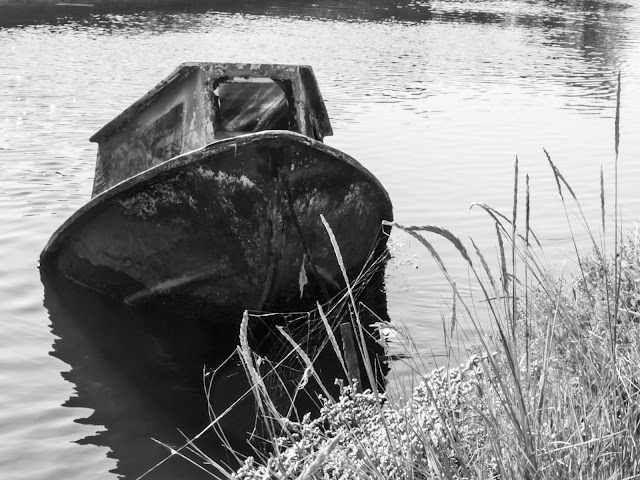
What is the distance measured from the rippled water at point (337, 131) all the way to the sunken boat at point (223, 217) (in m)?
0.49

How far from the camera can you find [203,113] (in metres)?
7.45

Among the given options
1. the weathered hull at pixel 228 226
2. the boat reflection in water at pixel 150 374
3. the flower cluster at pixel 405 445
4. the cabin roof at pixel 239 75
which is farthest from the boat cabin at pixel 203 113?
the flower cluster at pixel 405 445

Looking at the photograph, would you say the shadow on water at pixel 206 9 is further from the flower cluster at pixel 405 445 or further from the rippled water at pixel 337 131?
the flower cluster at pixel 405 445

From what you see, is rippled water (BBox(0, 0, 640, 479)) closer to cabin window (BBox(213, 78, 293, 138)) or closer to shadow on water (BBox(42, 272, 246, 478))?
shadow on water (BBox(42, 272, 246, 478))

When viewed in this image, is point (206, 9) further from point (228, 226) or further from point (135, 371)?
point (135, 371)

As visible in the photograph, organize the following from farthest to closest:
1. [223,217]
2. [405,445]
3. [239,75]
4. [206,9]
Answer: [206,9]
[239,75]
[223,217]
[405,445]

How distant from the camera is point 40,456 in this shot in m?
4.93

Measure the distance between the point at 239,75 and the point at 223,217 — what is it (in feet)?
4.81

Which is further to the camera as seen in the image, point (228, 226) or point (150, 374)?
point (228, 226)

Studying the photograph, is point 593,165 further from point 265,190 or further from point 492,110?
point 265,190

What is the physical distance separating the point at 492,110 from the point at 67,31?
16031 millimetres

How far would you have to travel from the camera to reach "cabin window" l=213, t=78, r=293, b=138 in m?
8.33

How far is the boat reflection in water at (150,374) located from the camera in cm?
516

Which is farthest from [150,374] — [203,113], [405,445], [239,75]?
[405,445]
